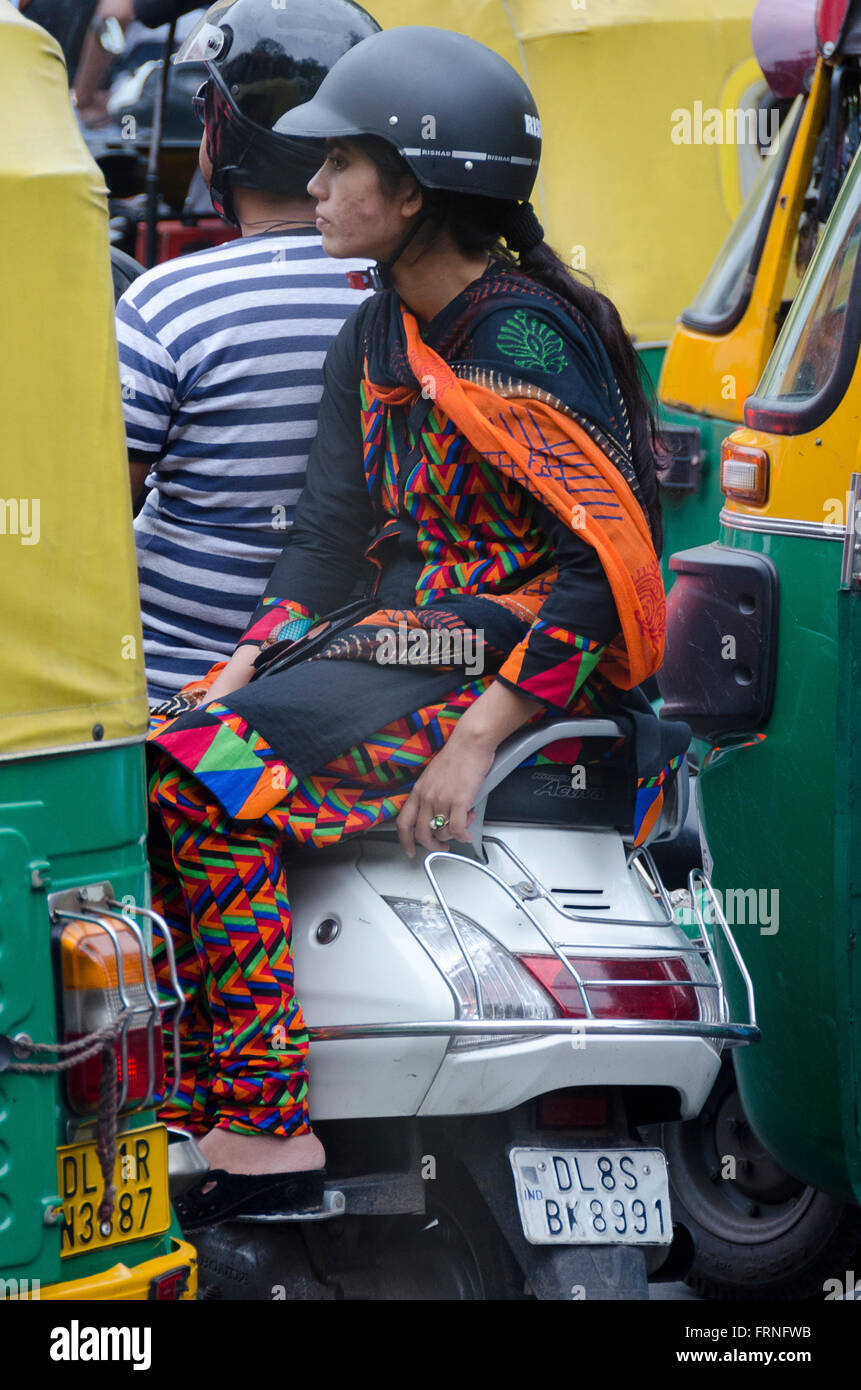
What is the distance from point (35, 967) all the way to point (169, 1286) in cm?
47

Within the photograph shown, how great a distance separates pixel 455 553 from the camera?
9.34 feet

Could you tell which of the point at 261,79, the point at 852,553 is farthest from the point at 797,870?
the point at 261,79

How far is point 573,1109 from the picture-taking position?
2.72 m

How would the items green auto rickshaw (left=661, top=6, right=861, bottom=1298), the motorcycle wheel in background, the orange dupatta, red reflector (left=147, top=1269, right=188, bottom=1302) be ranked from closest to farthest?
red reflector (left=147, top=1269, right=188, bottom=1302)
the orange dupatta
green auto rickshaw (left=661, top=6, right=861, bottom=1298)
the motorcycle wheel in background

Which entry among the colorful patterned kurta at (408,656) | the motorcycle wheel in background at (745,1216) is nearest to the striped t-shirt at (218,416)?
the colorful patterned kurta at (408,656)

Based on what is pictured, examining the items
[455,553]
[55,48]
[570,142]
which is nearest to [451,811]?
[455,553]

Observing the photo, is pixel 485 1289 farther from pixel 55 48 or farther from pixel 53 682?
pixel 55 48

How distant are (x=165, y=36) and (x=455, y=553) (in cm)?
611

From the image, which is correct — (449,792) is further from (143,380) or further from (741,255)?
(741,255)

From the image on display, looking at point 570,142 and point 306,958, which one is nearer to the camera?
point 306,958

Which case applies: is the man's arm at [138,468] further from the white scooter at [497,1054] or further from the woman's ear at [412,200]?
the white scooter at [497,1054]

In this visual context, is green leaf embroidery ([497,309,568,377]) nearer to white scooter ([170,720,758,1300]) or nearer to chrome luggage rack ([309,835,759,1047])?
white scooter ([170,720,758,1300])

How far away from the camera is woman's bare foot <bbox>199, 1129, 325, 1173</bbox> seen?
2.59 metres

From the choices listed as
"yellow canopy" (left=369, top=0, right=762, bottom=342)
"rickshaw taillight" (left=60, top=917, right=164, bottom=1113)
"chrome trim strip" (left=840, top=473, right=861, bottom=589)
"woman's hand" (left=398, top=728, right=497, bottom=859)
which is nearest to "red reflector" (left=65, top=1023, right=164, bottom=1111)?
"rickshaw taillight" (left=60, top=917, right=164, bottom=1113)
